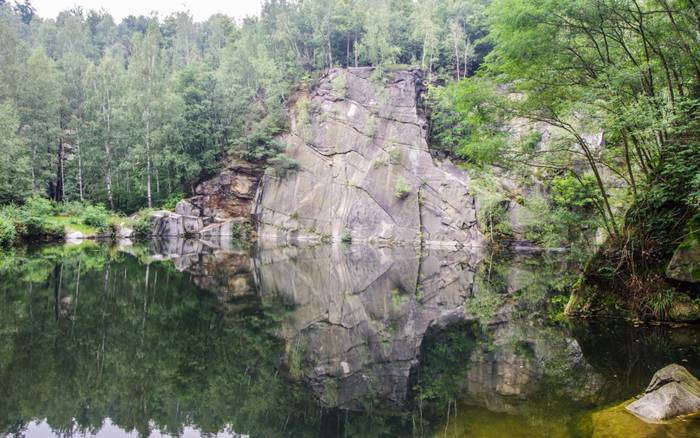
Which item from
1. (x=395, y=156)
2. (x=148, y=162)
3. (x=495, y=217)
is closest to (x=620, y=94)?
(x=495, y=217)

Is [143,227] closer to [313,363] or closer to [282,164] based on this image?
[282,164]

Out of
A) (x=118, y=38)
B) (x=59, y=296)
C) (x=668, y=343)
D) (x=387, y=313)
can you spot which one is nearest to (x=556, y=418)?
(x=668, y=343)

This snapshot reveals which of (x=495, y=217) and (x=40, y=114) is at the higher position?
(x=40, y=114)

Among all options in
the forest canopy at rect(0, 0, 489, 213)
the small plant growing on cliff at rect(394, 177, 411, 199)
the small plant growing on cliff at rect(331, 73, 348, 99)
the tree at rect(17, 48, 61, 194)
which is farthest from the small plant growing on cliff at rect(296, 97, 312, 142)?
the tree at rect(17, 48, 61, 194)

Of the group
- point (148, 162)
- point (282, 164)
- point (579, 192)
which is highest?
point (148, 162)

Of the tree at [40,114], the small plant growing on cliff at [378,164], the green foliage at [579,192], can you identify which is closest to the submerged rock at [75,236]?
the tree at [40,114]

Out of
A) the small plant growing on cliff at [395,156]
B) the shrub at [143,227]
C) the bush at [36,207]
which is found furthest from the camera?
the small plant growing on cliff at [395,156]

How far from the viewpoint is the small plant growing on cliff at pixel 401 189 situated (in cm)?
4297

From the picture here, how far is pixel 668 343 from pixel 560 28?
752 cm

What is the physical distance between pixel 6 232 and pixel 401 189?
101 ft

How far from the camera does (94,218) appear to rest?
37.8 m

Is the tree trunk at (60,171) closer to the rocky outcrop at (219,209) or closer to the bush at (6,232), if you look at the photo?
the rocky outcrop at (219,209)

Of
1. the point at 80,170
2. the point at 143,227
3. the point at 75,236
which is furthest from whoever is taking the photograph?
the point at 80,170

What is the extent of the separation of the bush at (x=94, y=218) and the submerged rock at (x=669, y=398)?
1622 inches
